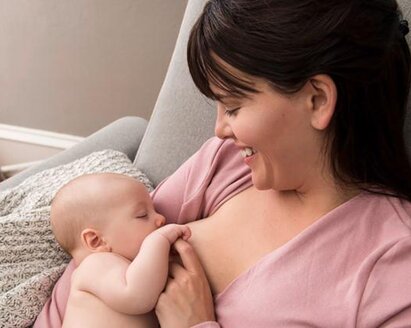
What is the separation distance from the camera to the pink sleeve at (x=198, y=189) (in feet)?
3.52

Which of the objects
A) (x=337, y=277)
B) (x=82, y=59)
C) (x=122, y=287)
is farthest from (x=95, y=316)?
(x=82, y=59)

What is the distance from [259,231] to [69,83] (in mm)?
1396

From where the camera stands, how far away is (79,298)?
3.27ft

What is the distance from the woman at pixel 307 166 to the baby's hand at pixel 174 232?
0.02m

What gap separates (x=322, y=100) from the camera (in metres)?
0.82

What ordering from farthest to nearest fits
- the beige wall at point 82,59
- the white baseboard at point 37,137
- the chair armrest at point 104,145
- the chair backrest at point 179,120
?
the white baseboard at point 37,137, the beige wall at point 82,59, the chair armrest at point 104,145, the chair backrest at point 179,120

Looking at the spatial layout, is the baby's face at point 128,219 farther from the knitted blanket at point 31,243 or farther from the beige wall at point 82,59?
the beige wall at point 82,59

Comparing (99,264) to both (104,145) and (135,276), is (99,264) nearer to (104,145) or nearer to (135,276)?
(135,276)

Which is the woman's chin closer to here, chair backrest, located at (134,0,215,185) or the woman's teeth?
the woman's teeth

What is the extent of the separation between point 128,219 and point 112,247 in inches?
2.5

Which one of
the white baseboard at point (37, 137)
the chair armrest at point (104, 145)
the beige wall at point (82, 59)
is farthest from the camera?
the white baseboard at point (37, 137)

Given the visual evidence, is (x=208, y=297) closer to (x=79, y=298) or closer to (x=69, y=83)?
(x=79, y=298)

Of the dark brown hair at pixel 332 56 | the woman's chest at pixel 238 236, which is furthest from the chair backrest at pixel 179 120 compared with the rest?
the dark brown hair at pixel 332 56

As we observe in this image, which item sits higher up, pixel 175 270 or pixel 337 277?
pixel 337 277
